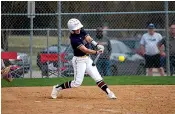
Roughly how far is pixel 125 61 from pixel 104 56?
1855 mm

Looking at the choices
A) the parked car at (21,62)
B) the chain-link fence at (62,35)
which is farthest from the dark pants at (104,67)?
the parked car at (21,62)

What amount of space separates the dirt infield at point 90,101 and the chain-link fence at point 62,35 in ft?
10.8

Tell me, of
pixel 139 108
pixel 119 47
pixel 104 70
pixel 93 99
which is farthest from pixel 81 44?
pixel 119 47

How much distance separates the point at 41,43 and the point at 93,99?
27.5 feet

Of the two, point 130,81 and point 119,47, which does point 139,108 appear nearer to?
point 130,81

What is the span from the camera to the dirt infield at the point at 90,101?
8180 mm

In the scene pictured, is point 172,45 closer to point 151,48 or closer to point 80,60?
point 151,48

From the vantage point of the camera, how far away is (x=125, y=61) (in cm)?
1675

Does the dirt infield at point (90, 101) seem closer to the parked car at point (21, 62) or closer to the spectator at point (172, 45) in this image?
the spectator at point (172, 45)

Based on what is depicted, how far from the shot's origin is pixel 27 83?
43.4 feet

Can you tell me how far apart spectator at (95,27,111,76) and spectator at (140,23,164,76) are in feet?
3.43

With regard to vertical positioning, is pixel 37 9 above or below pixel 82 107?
above

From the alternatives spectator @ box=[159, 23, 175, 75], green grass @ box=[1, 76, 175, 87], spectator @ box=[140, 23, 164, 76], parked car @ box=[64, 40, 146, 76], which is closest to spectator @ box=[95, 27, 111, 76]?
parked car @ box=[64, 40, 146, 76]

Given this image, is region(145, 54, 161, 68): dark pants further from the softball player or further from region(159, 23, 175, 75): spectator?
the softball player
